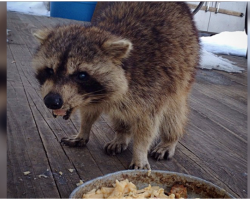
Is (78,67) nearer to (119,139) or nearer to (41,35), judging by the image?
(41,35)

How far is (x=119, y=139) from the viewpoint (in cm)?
237

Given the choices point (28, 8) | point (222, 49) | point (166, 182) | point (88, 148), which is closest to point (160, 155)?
point (88, 148)

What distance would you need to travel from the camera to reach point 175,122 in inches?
94.8

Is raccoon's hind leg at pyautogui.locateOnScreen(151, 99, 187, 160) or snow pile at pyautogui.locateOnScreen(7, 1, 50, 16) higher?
snow pile at pyautogui.locateOnScreen(7, 1, 50, 16)

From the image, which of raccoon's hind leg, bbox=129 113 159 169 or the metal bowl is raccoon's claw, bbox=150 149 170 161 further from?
the metal bowl

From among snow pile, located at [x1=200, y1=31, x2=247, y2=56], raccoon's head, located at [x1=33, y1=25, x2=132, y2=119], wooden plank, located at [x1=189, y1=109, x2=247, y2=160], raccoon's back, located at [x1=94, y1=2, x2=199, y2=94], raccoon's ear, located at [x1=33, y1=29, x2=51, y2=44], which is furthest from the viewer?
snow pile, located at [x1=200, y1=31, x2=247, y2=56]

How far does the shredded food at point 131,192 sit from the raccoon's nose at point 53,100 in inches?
15.9

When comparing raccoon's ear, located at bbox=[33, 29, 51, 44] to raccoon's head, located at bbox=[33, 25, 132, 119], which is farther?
raccoon's ear, located at bbox=[33, 29, 51, 44]

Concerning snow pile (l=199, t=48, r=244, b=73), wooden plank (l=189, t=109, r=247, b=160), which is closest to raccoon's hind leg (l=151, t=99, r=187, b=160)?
wooden plank (l=189, t=109, r=247, b=160)

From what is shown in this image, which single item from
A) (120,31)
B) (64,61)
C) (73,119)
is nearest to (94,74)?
(64,61)

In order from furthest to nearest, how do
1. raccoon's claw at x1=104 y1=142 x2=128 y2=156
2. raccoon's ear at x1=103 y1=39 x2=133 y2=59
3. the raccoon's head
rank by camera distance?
raccoon's claw at x1=104 y1=142 x2=128 y2=156 → raccoon's ear at x1=103 y1=39 x2=133 y2=59 → the raccoon's head

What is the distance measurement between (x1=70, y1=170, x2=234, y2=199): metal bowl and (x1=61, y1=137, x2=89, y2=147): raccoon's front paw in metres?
0.65

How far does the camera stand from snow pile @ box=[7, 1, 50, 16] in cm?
215

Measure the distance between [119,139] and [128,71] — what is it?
56 centimetres
